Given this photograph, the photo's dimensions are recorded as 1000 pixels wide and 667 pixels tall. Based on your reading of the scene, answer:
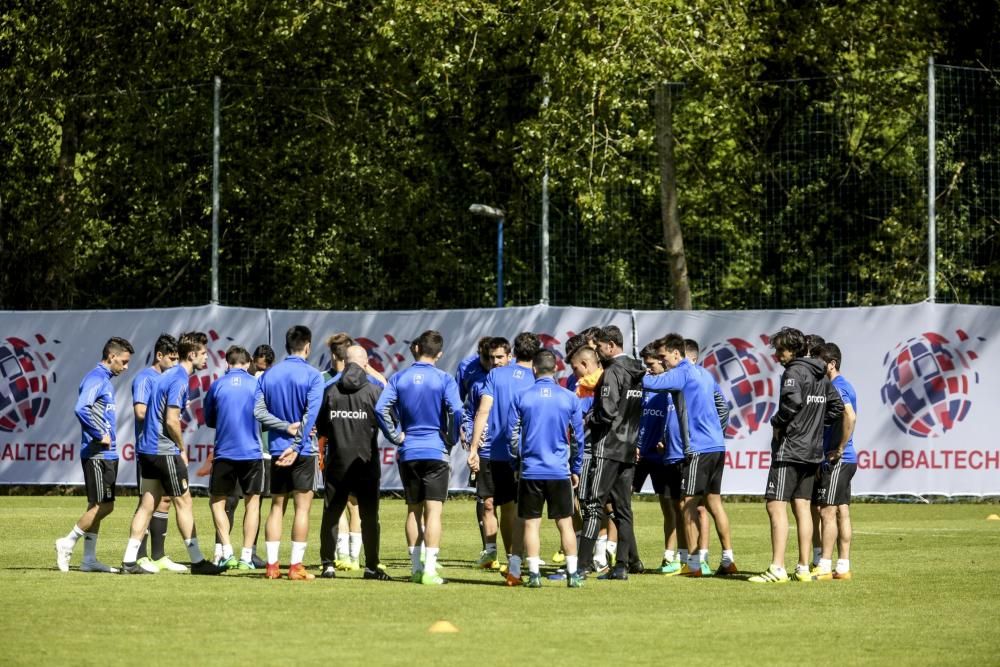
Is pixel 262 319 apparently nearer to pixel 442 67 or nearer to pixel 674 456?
pixel 442 67

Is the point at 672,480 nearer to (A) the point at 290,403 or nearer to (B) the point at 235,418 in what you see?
(A) the point at 290,403

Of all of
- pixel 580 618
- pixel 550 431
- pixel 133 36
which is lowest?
pixel 580 618

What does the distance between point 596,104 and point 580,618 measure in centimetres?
1656

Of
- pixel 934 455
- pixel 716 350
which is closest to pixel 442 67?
pixel 716 350

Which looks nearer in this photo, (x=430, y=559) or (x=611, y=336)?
(x=430, y=559)

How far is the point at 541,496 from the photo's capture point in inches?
521

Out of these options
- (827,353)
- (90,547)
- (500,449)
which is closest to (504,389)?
(500,449)

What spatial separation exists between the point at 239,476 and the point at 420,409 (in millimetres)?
2081

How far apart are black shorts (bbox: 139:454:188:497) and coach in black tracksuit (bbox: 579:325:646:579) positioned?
135 inches

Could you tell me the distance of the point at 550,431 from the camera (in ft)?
43.4

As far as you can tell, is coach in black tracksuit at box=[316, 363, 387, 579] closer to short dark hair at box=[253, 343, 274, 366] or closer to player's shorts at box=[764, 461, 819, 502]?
short dark hair at box=[253, 343, 274, 366]

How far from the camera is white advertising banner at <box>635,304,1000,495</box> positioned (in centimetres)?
2342

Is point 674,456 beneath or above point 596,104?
beneath

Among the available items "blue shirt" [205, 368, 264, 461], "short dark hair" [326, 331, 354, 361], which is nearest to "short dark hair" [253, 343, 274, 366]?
"blue shirt" [205, 368, 264, 461]
